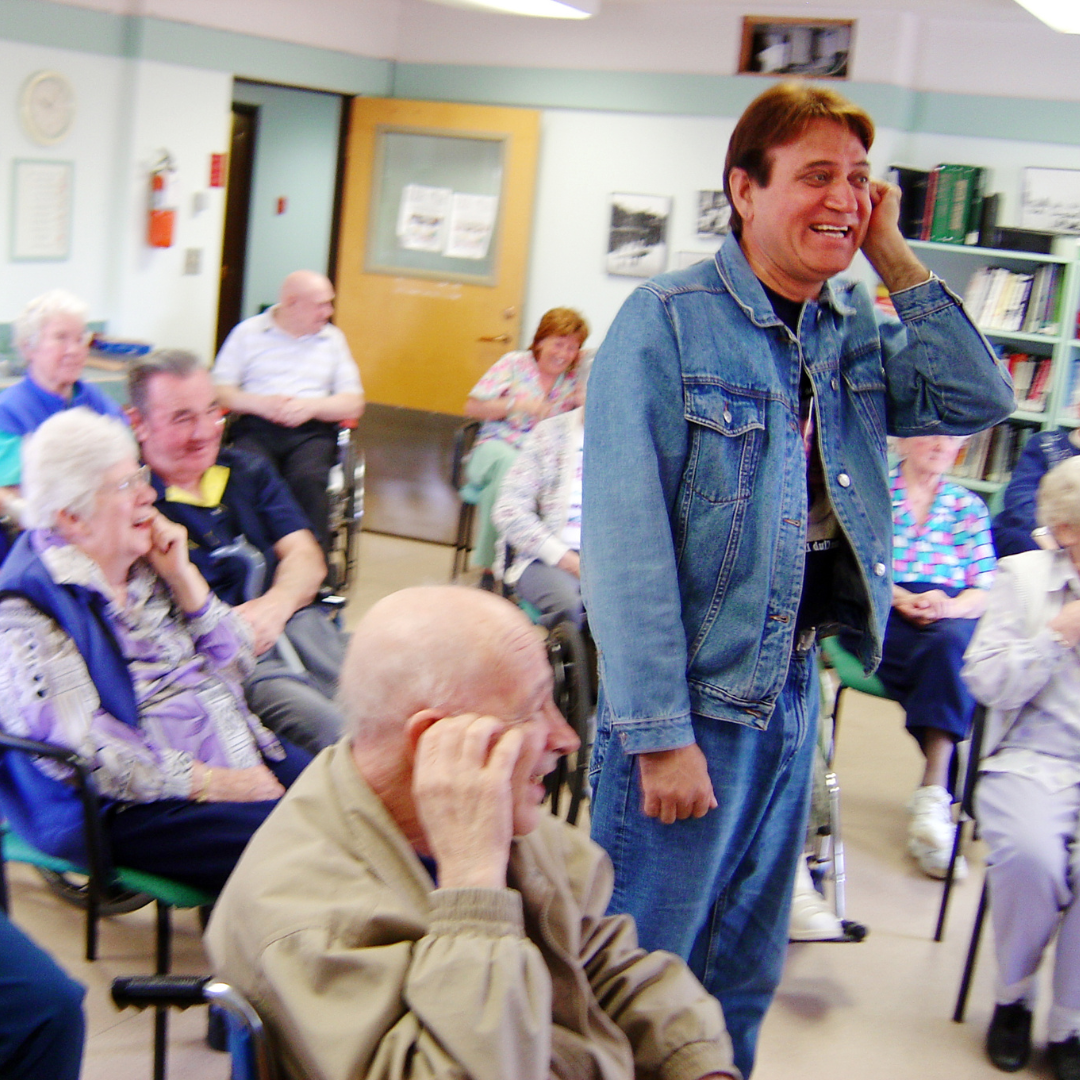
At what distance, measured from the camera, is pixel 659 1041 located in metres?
1.46

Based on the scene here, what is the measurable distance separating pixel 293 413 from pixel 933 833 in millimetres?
2760

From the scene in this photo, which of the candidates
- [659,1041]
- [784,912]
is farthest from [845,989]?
[659,1041]

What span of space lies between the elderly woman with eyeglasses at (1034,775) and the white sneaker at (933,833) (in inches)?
31.1

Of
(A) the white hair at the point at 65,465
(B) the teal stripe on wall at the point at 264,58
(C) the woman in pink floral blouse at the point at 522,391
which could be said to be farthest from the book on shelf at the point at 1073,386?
(A) the white hair at the point at 65,465

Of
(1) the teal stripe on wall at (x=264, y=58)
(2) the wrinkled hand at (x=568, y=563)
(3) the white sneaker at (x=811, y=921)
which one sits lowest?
(3) the white sneaker at (x=811, y=921)

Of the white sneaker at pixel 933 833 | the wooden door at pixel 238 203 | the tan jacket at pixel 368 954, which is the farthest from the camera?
the wooden door at pixel 238 203

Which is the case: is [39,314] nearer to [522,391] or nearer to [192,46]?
[522,391]

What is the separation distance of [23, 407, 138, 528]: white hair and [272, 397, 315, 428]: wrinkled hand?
245cm

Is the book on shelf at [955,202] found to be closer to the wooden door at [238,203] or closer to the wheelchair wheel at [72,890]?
the wooden door at [238,203]

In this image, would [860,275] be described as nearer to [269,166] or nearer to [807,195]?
[269,166]

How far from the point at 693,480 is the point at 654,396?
0.12 m

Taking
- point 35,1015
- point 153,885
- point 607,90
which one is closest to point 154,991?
point 35,1015

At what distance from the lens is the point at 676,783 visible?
161cm

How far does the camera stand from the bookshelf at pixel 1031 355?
5680 millimetres
